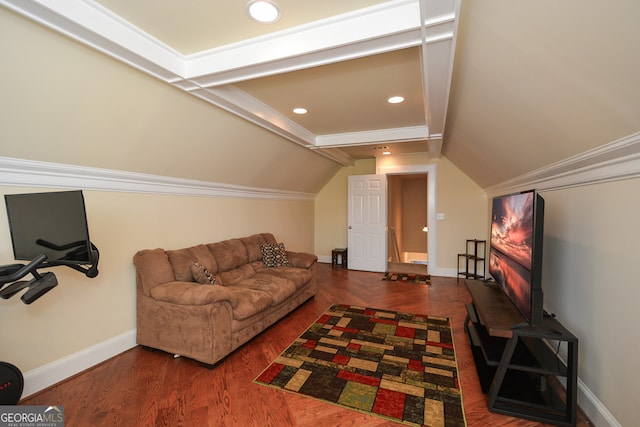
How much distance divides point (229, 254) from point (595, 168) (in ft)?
11.5

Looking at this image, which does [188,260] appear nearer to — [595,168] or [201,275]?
[201,275]

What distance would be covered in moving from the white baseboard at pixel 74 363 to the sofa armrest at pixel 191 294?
56 cm

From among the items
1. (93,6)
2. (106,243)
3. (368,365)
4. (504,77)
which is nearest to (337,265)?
(368,365)

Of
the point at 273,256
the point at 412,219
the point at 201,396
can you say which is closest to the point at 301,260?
the point at 273,256

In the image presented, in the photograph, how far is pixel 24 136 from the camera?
6.37ft

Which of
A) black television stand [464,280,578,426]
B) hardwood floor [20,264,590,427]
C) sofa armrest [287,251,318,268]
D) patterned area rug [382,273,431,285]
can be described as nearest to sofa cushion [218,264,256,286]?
sofa armrest [287,251,318,268]

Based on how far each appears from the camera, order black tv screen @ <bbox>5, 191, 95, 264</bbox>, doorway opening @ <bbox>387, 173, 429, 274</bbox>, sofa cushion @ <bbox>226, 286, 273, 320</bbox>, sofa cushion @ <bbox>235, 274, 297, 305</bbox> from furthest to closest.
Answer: doorway opening @ <bbox>387, 173, 429, 274</bbox>, sofa cushion @ <bbox>235, 274, 297, 305</bbox>, sofa cushion @ <bbox>226, 286, 273, 320</bbox>, black tv screen @ <bbox>5, 191, 95, 264</bbox>

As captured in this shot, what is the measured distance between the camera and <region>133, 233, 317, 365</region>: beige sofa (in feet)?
8.04

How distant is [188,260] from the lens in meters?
3.06

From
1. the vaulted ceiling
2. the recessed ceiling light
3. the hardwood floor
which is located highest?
the recessed ceiling light

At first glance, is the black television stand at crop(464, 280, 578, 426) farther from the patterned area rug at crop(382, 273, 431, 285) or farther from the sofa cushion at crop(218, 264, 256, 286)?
the patterned area rug at crop(382, 273, 431, 285)

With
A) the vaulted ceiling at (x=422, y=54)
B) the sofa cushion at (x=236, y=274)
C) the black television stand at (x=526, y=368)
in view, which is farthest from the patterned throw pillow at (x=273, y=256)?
the black television stand at (x=526, y=368)

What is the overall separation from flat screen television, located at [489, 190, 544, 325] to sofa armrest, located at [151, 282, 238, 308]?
2236mm

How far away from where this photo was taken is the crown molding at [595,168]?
1504 mm
